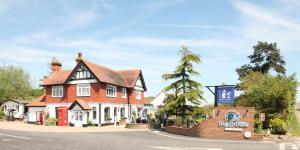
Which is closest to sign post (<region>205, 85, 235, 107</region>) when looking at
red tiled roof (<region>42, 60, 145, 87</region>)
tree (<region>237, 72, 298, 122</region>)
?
tree (<region>237, 72, 298, 122</region>)

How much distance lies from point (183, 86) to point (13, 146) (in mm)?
19104

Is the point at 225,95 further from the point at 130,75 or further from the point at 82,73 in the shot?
the point at 130,75

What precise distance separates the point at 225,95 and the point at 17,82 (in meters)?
64.8

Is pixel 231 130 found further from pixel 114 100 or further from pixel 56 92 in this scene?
pixel 56 92

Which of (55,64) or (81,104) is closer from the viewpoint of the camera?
(81,104)

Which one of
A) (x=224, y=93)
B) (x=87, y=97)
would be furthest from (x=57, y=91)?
(x=224, y=93)

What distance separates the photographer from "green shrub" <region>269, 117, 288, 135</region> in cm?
2933

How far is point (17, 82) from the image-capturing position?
8344cm

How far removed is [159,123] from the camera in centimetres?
4053

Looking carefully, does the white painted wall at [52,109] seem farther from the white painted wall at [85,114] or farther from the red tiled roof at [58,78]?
the red tiled roof at [58,78]

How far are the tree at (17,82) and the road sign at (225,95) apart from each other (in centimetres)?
5522

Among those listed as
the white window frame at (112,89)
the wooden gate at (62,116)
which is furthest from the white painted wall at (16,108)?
the white window frame at (112,89)

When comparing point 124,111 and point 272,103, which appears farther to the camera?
point 124,111

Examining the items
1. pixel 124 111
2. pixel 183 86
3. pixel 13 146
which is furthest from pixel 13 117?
pixel 13 146
